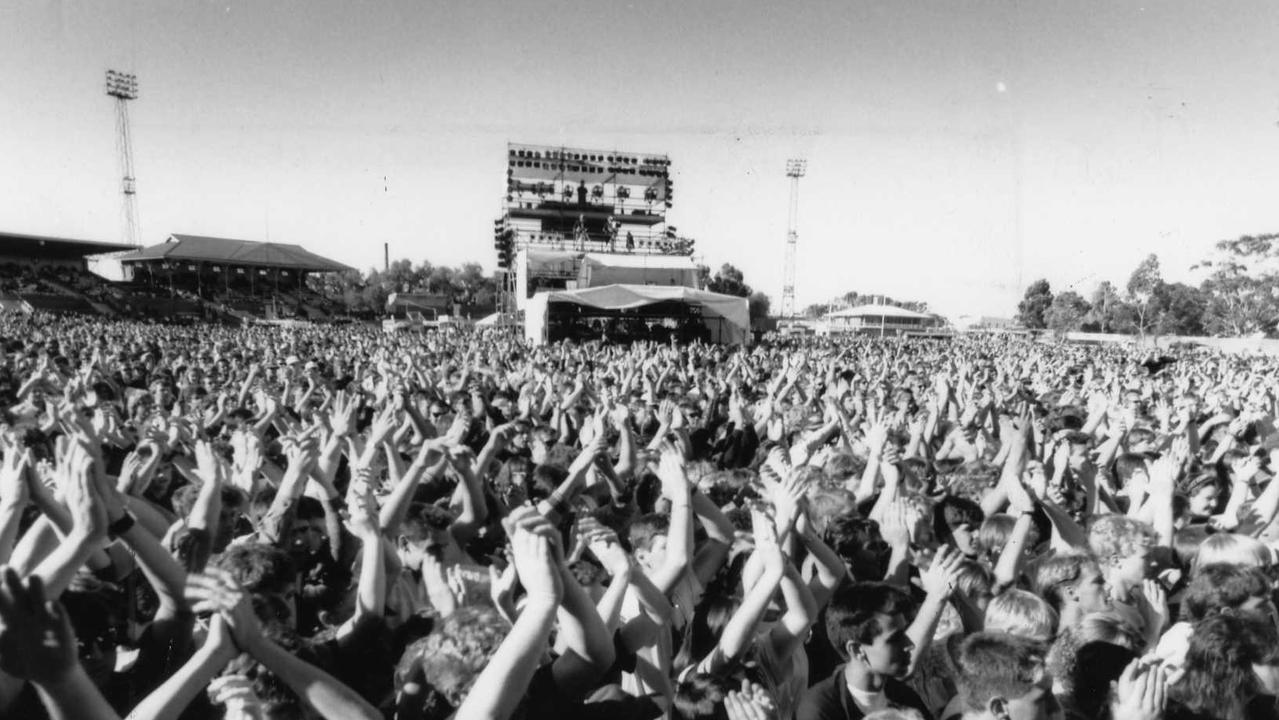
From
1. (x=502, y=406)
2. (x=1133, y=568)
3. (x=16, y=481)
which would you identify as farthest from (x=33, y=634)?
(x=502, y=406)

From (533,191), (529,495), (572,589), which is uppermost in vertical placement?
(533,191)

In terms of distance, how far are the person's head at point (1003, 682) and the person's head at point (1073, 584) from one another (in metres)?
0.90

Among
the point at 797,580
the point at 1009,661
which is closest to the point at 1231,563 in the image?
the point at 1009,661

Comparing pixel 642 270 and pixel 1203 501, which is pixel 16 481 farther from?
pixel 642 270

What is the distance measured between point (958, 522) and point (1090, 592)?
4.16ft

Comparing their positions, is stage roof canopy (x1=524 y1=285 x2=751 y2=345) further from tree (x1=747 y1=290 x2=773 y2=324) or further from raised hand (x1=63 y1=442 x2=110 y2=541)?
tree (x1=747 y1=290 x2=773 y2=324)

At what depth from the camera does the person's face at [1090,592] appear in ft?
9.48

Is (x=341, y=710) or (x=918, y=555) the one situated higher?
(x=341, y=710)

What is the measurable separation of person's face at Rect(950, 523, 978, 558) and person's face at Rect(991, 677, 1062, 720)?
6.33 ft

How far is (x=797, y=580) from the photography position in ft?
8.20

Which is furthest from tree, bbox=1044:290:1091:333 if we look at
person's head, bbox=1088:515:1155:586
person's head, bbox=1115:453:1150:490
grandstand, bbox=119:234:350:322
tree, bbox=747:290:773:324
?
person's head, bbox=1088:515:1155:586

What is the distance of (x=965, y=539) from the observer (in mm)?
4051

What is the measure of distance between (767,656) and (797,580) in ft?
0.93

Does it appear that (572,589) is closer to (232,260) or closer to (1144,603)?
(1144,603)
